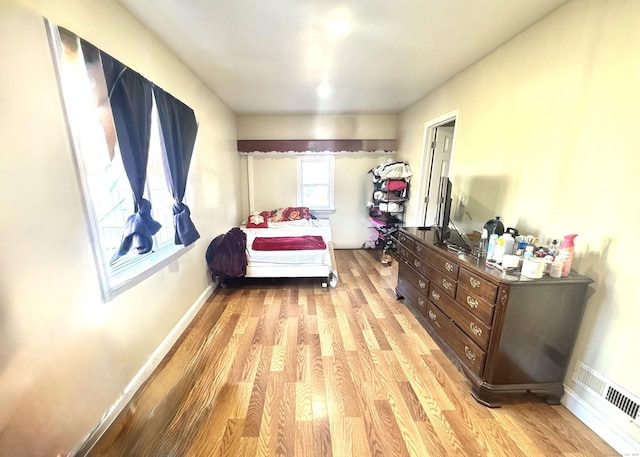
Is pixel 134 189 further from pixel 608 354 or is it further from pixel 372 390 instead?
pixel 608 354

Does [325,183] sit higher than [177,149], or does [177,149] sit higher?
[177,149]

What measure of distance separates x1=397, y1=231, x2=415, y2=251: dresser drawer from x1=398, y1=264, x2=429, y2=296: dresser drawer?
0.22 meters

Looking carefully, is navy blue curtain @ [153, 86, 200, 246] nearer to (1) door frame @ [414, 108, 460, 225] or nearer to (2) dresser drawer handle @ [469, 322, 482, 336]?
(2) dresser drawer handle @ [469, 322, 482, 336]

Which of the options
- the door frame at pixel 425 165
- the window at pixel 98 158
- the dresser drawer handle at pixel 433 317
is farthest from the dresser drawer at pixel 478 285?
the window at pixel 98 158

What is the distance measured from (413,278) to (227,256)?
2062 mm

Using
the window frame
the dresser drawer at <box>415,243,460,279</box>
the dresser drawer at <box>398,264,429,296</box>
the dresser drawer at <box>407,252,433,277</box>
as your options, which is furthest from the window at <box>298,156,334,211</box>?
Result: the dresser drawer at <box>415,243,460,279</box>

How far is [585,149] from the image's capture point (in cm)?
136

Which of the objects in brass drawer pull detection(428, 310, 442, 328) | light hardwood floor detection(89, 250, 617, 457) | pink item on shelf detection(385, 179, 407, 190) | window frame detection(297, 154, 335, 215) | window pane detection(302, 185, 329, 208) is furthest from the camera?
window pane detection(302, 185, 329, 208)

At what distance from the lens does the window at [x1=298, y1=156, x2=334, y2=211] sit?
14.4ft

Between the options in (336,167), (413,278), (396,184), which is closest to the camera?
(413,278)

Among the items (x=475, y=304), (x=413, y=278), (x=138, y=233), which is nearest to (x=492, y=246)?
(x=475, y=304)

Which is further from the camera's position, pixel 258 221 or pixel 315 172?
pixel 315 172

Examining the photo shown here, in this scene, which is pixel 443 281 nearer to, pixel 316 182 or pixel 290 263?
pixel 290 263

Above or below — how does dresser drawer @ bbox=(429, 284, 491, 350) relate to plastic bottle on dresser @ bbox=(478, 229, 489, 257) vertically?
below
